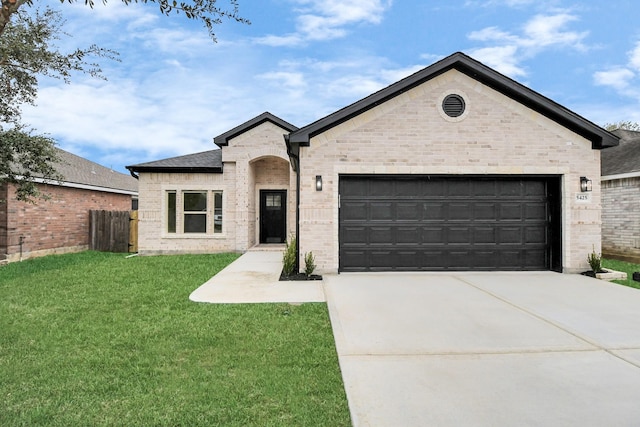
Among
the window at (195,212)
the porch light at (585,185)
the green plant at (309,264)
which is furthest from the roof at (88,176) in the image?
the porch light at (585,185)

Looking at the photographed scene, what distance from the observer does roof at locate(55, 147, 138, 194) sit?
1600cm

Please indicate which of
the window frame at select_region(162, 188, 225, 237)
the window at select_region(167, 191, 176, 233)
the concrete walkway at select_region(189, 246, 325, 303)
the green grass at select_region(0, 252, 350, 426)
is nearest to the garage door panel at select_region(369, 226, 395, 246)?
the concrete walkway at select_region(189, 246, 325, 303)

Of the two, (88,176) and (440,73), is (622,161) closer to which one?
(440,73)

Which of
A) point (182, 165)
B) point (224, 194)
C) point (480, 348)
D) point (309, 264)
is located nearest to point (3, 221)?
point (182, 165)

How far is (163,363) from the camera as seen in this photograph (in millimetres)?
3848

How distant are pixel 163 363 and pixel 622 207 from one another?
→ 1493 cm

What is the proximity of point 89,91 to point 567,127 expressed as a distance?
16.0m

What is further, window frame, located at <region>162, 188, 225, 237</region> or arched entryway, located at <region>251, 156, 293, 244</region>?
arched entryway, located at <region>251, 156, 293, 244</region>

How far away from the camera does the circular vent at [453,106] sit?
30.4ft

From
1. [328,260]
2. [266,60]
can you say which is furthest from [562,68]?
[328,260]

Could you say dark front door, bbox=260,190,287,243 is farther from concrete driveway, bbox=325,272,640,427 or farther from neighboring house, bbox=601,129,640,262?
neighboring house, bbox=601,129,640,262

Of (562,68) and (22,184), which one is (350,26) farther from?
(22,184)

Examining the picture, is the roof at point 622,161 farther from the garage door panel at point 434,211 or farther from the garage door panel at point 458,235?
the garage door panel at point 434,211

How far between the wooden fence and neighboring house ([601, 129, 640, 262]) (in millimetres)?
18491
